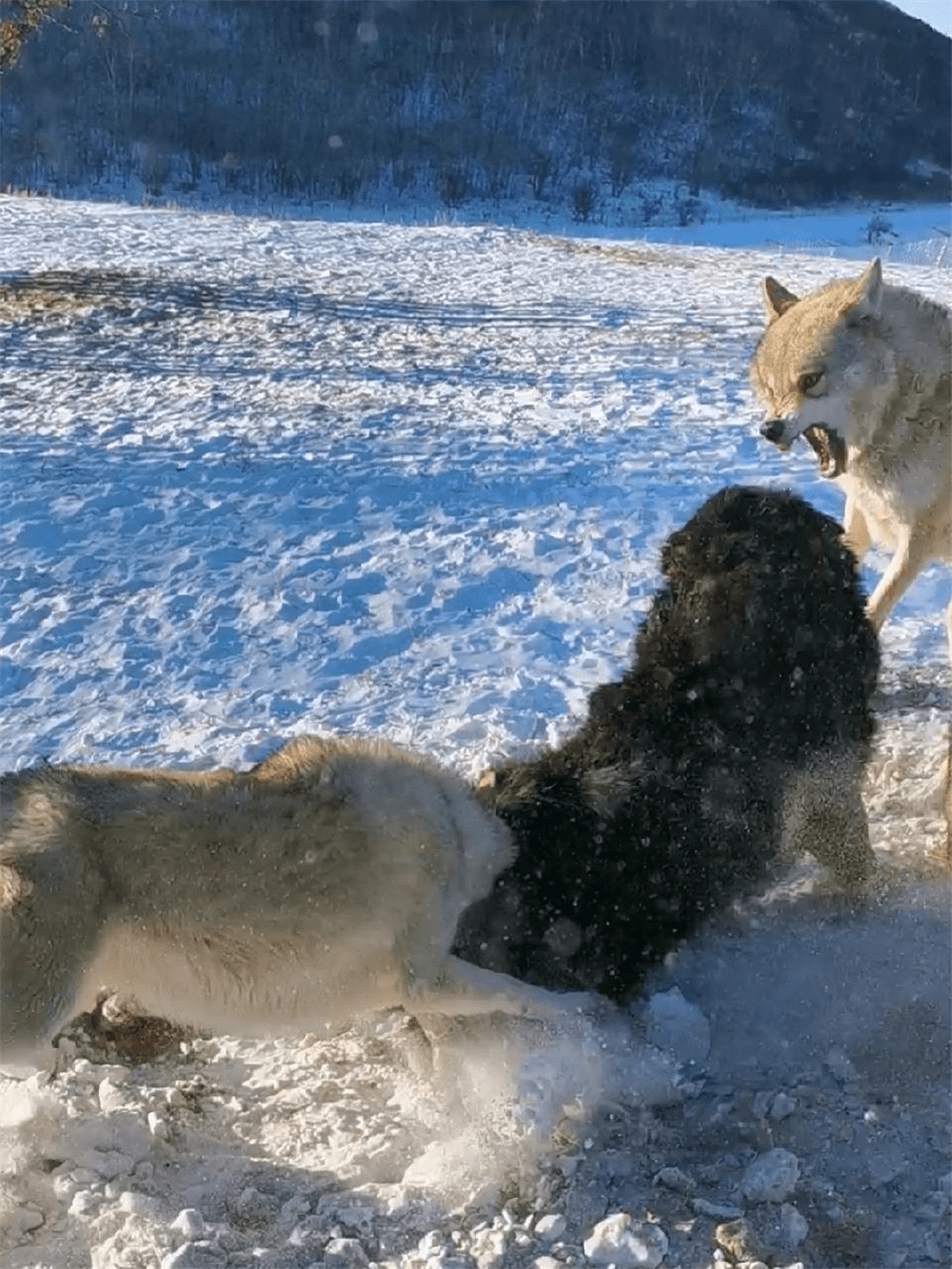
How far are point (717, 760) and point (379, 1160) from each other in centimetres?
166

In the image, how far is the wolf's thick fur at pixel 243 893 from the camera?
2.71 meters

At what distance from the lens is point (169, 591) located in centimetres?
731

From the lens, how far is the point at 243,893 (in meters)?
2.88

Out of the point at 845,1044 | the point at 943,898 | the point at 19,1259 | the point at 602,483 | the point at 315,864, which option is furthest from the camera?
the point at 602,483

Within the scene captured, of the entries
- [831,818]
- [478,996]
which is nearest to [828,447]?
[831,818]

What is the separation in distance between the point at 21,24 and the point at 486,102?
46.9m

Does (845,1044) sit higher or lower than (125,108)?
lower

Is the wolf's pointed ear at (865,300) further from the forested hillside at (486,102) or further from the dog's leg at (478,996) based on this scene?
the forested hillside at (486,102)

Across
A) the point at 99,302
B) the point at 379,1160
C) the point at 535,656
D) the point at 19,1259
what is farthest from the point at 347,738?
the point at 99,302

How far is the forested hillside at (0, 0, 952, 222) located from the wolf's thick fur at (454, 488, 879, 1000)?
36395 millimetres

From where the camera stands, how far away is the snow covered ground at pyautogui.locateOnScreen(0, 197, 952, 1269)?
2879 mm

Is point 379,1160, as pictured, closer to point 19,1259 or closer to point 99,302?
point 19,1259

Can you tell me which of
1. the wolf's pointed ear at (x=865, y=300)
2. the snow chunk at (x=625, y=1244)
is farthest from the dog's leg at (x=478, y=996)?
the wolf's pointed ear at (x=865, y=300)

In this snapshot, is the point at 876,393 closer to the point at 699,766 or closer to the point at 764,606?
the point at 764,606
